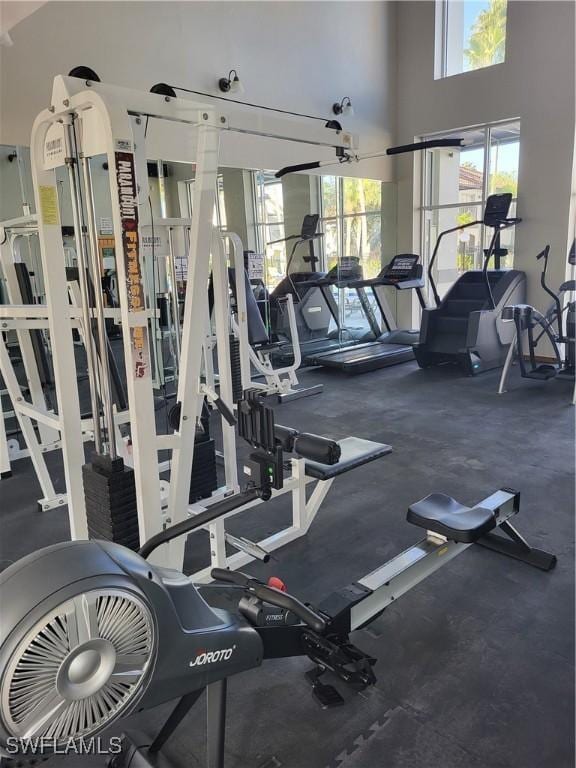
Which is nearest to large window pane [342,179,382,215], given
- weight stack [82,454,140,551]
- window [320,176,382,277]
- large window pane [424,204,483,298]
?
window [320,176,382,277]

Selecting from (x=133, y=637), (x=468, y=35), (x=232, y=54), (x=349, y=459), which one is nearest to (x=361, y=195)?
(x=468, y=35)

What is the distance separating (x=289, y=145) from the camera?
711 cm

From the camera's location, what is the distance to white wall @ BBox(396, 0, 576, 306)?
6.70m

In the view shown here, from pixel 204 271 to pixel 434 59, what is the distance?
25.1 ft

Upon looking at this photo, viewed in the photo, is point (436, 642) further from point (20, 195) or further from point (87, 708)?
point (20, 195)

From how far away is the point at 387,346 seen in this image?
775 cm

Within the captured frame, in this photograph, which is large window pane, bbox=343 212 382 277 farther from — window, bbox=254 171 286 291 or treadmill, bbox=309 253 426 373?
window, bbox=254 171 286 291

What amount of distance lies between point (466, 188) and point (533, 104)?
1.41 meters

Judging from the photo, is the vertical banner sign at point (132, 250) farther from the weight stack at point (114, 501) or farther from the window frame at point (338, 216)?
the window frame at point (338, 216)

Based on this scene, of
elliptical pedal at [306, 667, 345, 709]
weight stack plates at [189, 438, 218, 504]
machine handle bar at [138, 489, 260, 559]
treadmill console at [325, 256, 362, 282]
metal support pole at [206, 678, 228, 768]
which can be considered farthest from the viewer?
treadmill console at [325, 256, 362, 282]

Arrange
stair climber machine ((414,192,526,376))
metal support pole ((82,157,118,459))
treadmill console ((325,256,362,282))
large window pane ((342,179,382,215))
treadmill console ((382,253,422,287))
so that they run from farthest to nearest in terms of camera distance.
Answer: large window pane ((342,179,382,215)), treadmill console ((325,256,362,282)), treadmill console ((382,253,422,287)), stair climber machine ((414,192,526,376)), metal support pole ((82,157,118,459))

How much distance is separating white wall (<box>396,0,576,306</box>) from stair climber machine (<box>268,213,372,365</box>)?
7.98 feet

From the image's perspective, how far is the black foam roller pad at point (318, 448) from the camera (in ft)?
5.68

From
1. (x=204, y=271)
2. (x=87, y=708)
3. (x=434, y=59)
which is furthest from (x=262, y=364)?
(x=434, y=59)
